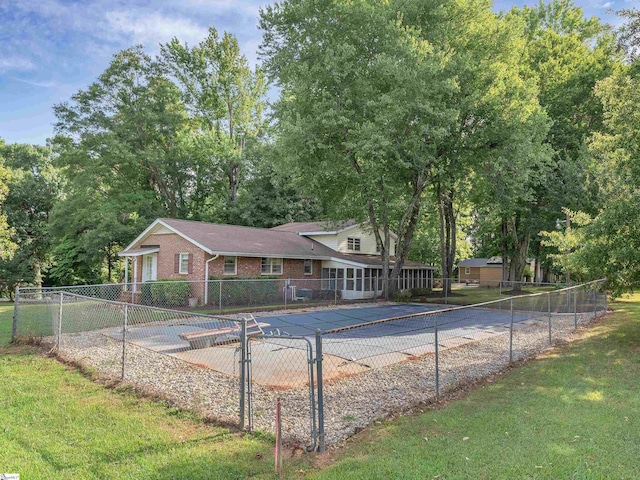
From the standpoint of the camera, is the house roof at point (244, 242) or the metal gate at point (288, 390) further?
the house roof at point (244, 242)

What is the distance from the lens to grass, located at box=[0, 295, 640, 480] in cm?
378

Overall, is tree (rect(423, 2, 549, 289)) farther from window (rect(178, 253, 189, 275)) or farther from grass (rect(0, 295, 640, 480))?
grass (rect(0, 295, 640, 480))

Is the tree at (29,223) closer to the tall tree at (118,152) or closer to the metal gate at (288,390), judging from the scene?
the tall tree at (118,152)

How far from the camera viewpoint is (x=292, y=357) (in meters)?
8.77

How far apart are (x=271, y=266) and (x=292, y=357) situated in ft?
46.1

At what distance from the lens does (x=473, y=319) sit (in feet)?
49.4

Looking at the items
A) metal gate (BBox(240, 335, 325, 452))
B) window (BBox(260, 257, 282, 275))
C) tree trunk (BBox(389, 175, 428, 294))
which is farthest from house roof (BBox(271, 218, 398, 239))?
metal gate (BBox(240, 335, 325, 452))

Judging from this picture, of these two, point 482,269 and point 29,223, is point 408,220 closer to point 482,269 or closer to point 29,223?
point 29,223

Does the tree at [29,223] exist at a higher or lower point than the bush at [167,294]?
higher

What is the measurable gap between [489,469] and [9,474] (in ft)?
14.2

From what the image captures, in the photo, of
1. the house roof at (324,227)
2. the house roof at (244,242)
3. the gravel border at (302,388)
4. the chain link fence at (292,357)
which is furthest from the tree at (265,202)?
the gravel border at (302,388)

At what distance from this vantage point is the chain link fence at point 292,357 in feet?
17.0

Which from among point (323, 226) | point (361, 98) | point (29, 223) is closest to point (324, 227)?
point (323, 226)

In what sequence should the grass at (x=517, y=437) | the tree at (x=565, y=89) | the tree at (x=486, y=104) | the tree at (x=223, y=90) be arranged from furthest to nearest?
the tree at (x=223, y=90)
the tree at (x=565, y=89)
the tree at (x=486, y=104)
the grass at (x=517, y=437)
